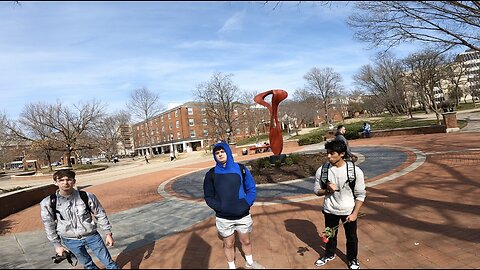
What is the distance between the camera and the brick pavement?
3.59m

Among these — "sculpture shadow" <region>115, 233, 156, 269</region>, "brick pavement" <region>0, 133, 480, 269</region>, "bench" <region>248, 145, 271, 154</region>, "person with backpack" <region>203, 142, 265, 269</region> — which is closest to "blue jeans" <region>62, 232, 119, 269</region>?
"brick pavement" <region>0, 133, 480, 269</region>

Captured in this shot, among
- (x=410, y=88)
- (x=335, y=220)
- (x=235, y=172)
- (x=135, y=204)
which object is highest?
(x=410, y=88)

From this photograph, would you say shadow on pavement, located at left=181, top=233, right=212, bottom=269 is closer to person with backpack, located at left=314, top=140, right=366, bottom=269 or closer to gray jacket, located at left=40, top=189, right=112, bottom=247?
gray jacket, located at left=40, top=189, right=112, bottom=247

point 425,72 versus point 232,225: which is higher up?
point 425,72

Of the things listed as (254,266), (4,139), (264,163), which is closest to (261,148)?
(264,163)

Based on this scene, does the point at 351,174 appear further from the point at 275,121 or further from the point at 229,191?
the point at 275,121

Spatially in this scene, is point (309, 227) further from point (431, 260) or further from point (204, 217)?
point (204, 217)

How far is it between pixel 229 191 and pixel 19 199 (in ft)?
36.3

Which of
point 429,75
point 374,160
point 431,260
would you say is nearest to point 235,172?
point 431,260

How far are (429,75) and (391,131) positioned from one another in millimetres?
18759

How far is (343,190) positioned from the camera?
3334 mm

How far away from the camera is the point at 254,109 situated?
196 feet

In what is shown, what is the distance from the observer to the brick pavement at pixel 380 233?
3592 mm

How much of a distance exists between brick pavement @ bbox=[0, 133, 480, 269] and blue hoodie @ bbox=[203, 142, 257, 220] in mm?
577
